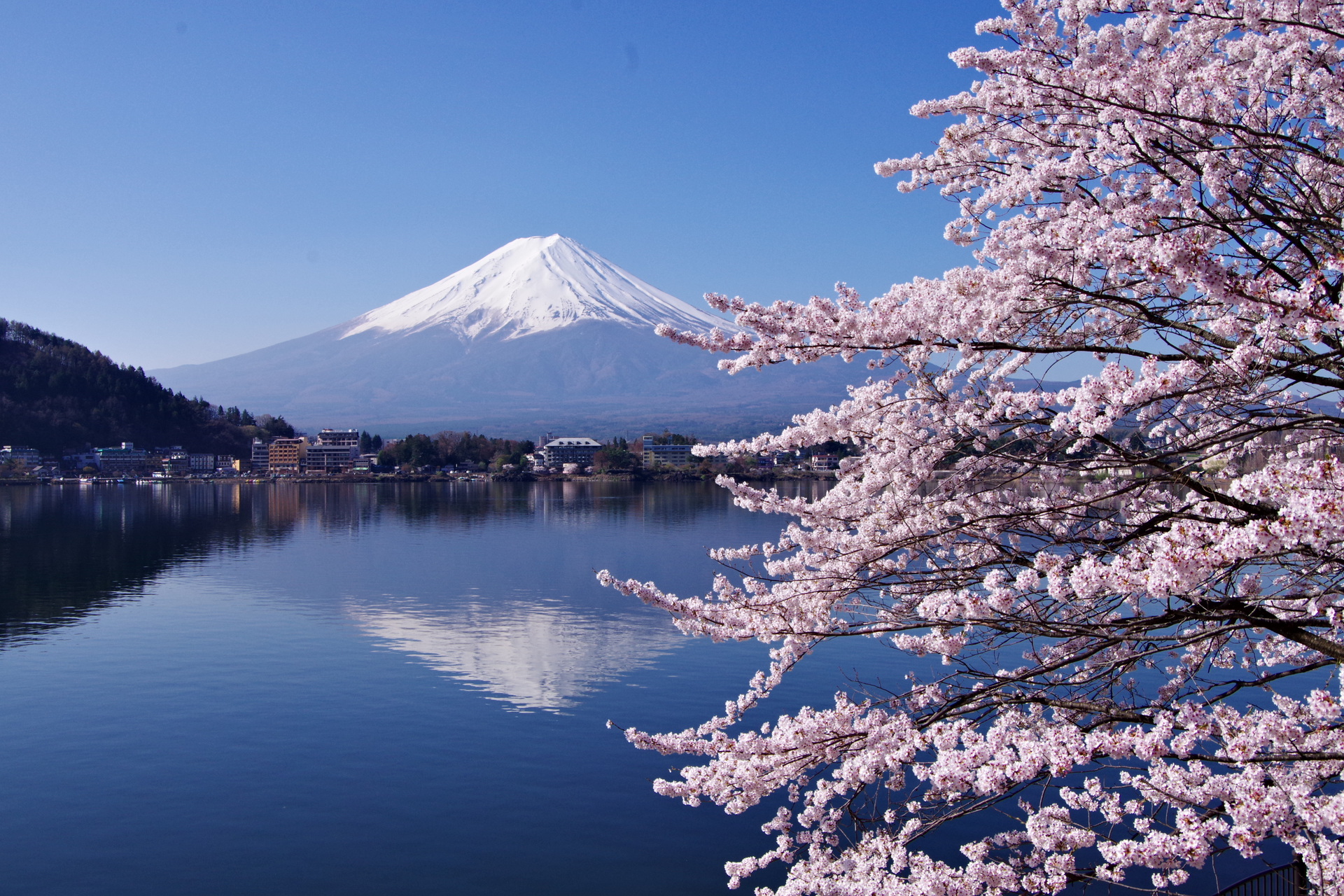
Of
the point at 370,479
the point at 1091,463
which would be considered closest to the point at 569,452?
the point at 370,479

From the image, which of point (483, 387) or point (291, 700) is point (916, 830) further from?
point (483, 387)

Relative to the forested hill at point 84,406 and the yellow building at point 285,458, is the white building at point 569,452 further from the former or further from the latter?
the forested hill at point 84,406

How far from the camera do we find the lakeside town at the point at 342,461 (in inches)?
3100

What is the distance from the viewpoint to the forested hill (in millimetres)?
85812

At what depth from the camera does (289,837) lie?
7941mm

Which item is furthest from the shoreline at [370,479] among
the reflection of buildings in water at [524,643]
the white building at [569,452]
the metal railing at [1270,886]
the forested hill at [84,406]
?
the metal railing at [1270,886]

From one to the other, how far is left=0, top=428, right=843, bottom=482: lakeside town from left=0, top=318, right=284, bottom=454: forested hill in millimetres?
1522

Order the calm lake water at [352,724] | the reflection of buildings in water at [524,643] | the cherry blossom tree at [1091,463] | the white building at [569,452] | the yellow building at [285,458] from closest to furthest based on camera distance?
the cherry blossom tree at [1091,463] < the calm lake water at [352,724] < the reflection of buildings in water at [524,643] < the white building at [569,452] < the yellow building at [285,458]

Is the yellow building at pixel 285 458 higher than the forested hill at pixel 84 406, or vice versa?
the forested hill at pixel 84 406

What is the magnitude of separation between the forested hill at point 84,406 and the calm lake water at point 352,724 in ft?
240

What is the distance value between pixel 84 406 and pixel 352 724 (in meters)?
95.4

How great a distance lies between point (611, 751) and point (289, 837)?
342cm

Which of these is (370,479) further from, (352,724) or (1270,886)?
(1270,886)

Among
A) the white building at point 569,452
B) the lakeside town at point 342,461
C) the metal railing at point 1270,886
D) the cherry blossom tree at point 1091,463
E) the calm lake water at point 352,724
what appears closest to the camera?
the cherry blossom tree at point 1091,463
